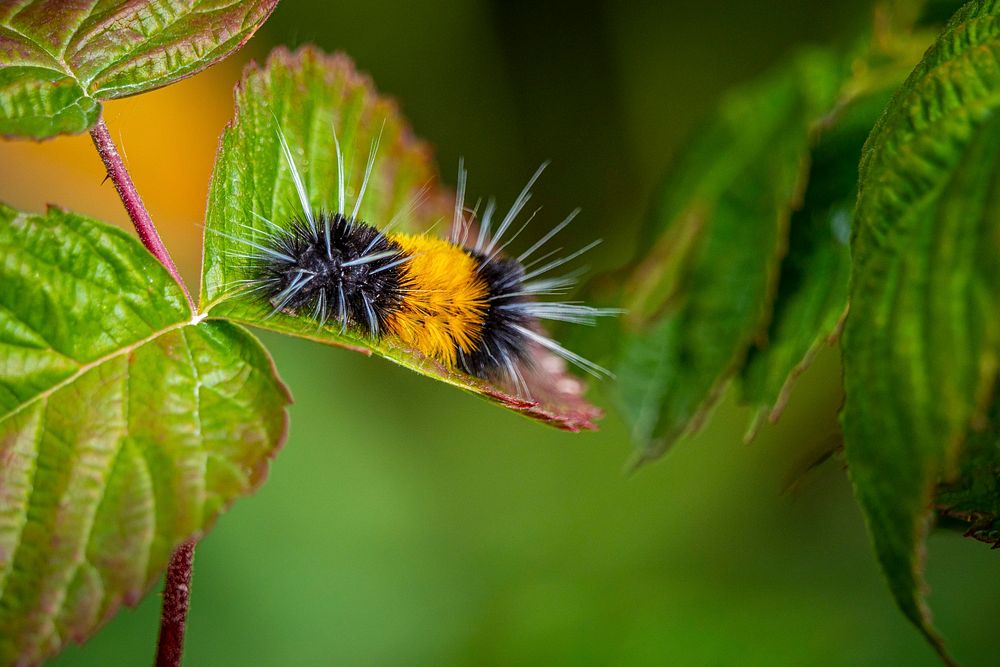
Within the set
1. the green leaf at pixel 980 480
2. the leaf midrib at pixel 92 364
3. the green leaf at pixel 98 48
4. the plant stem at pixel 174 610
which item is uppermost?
the green leaf at pixel 98 48

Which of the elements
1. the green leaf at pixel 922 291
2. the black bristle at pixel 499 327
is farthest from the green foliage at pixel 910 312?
the black bristle at pixel 499 327

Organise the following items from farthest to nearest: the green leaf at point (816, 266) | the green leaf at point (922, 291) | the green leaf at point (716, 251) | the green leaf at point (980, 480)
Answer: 1. the green leaf at point (716, 251)
2. the green leaf at point (816, 266)
3. the green leaf at point (980, 480)
4. the green leaf at point (922, 291)

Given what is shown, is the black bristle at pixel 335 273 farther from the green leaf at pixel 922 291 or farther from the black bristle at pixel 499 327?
the green leaf at pixel 922 291

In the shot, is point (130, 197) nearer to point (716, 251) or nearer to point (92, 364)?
point (92, 364)

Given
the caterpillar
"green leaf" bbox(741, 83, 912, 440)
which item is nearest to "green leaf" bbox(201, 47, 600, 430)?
the caterpillar

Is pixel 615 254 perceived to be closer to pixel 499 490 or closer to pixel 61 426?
pixel 499 490

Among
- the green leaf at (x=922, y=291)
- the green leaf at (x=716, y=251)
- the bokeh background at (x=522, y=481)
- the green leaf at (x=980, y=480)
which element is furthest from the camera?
the bokeh background at (x=522, y=481)

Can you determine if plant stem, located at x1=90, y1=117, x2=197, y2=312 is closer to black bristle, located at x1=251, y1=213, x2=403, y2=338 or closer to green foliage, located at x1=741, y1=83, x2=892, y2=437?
black bristle, located at x1=251, y1=213, x2=403, y2=338
